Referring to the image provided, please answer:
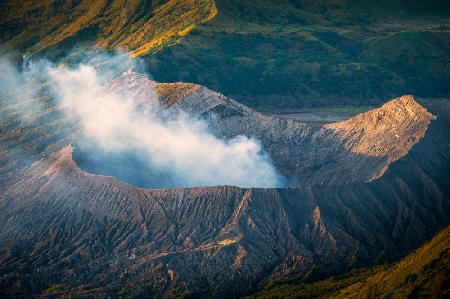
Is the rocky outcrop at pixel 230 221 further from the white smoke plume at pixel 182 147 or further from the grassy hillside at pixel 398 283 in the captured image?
the white smoke plume at pixel 182 147

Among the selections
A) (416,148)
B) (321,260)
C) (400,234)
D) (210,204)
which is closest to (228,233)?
(210,204)

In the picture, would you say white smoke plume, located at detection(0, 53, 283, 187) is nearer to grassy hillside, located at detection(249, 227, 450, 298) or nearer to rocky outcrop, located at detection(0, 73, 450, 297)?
rocky outcrop, located at detection(0, 73, 450, 297)

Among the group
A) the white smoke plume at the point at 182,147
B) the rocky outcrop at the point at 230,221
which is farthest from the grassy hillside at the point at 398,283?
the white smoke plume at the point at 182,147

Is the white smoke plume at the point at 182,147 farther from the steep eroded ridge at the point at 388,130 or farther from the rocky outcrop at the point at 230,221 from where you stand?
the steep eroded ridge at the point at 388,130

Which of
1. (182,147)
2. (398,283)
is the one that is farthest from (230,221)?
(398,283)

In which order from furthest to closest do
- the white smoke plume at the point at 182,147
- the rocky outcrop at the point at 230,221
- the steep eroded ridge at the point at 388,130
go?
the white smoke plume at the point at 182,147 → the steep eroded ridge at the point at 388,130 → the rocky outcrop at the point at 230,221

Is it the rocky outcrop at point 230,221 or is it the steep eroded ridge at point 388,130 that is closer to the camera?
the rocky outcrop at point 230,221

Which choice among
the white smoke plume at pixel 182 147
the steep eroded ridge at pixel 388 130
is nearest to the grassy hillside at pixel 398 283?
the steep eroded ridge at pixel 388 130

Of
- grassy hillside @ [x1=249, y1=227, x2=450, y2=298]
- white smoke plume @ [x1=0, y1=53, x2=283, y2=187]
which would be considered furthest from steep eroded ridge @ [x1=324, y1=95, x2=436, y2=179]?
grassy hillside @ [x1=249, y1=227, x2=450, y2=298]

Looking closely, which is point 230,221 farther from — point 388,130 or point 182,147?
point 388,130

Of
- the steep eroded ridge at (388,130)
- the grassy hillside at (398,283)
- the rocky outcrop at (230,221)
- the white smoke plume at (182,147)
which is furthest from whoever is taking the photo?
the white smoke plume at (182,147)
